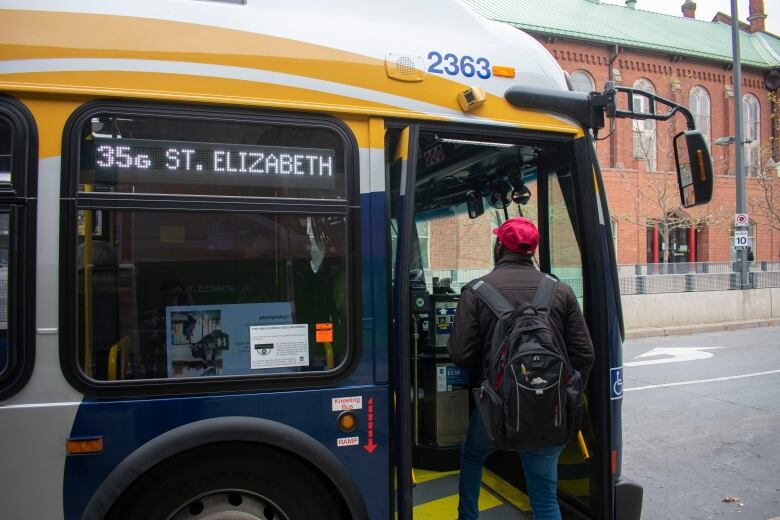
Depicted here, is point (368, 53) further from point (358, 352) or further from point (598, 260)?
point (598, 260)

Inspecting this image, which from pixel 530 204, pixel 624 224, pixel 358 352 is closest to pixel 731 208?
pixel 624 224

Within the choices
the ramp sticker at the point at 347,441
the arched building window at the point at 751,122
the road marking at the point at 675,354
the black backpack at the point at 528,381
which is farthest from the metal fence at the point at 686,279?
the arched building window at the point at 751,122

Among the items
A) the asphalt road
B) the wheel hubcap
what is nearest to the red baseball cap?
the wheel hubcap

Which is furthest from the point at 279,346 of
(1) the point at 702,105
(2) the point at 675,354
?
(1) the point at 702,105

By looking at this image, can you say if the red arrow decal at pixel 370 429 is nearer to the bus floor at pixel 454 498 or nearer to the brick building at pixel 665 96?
the bus floor at pixel 454 498

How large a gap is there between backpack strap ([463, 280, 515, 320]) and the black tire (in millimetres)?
1108

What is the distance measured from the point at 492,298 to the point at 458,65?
1.16 meters

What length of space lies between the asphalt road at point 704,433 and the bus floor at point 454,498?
114cm

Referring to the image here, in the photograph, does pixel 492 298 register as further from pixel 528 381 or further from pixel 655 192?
pixel 655 192

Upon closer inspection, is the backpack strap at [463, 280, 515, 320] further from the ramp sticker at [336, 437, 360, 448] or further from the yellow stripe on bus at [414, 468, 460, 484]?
the yellow stripe on bus at [414, 468, 460, 484]

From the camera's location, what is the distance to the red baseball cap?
9.25 ft

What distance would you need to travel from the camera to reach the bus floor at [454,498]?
3.34m

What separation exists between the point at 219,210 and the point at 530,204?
2304mm

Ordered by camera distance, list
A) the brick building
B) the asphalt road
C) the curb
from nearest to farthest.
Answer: the asphalt road < the curb < the brick building
